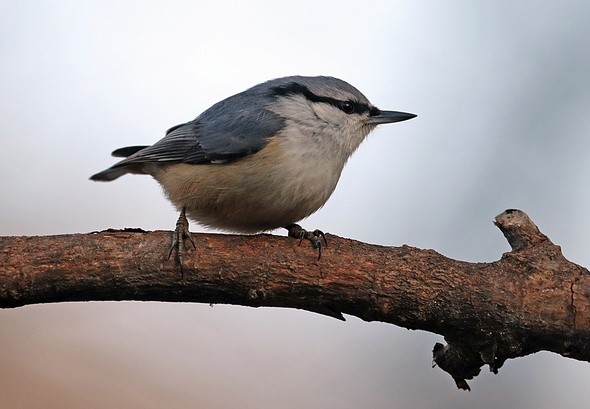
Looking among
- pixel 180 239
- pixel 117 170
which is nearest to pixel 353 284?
pixel 180 239

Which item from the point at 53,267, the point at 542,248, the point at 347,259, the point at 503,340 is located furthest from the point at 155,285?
the point at 542,248

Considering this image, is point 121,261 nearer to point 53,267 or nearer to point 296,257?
point 53,267

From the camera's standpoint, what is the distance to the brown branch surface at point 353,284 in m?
1.85

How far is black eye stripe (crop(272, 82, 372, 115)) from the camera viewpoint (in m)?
2.45

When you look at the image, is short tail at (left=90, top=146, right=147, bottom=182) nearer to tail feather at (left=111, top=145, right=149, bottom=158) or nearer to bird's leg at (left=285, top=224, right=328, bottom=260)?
tail feather at (left=111, top=145, right=149, bottom=158)

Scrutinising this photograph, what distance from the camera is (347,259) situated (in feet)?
6.46

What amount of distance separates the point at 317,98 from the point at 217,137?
Answer: 0.40 meters

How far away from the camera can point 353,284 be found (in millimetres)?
1922

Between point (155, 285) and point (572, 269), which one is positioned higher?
point (572, 269)

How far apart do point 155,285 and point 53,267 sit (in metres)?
0.27

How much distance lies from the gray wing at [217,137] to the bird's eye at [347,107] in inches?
11.1

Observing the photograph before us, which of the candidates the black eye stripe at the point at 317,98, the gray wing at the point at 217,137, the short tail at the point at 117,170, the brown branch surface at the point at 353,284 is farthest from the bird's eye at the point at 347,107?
the short tail at the point at 117,170

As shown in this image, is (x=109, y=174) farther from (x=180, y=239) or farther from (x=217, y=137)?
(x=180, y=239)

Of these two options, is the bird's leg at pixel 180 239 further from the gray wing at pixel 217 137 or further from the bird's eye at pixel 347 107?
the bird's eye at pixel 347 107
